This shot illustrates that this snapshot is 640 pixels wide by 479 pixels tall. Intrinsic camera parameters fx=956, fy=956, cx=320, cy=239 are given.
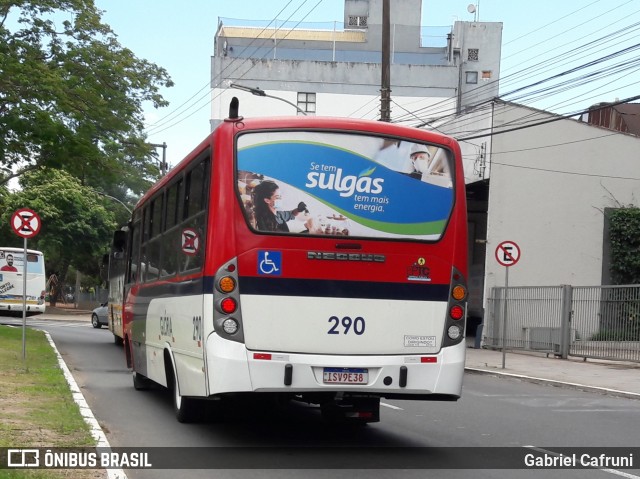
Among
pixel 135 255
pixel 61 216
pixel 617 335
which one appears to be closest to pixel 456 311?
pixel 135 255

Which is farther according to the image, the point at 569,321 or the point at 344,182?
the point at 569,321

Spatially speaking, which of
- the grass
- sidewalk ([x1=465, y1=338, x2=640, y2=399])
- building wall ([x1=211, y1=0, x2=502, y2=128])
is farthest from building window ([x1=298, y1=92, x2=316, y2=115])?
the grass

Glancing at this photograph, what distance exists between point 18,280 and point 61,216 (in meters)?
17.6

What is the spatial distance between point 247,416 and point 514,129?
18.8 metres

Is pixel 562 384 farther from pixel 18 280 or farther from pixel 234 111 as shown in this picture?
pixel 18 280

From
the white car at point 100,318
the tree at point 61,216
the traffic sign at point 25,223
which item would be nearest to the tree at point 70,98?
the traffic sign at point 25,223

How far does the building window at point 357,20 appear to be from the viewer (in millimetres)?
66438

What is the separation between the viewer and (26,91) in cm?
2484

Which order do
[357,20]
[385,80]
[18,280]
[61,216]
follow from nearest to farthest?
[385,80], [18,280], [61,216], [357,20]

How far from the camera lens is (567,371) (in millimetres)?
21500

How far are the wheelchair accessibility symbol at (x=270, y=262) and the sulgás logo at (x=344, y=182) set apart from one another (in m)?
0.74

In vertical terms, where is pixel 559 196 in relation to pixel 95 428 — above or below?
above

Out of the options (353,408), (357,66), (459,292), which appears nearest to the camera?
(459,292)

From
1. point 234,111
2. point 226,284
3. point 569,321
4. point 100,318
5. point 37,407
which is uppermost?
point 234,111
